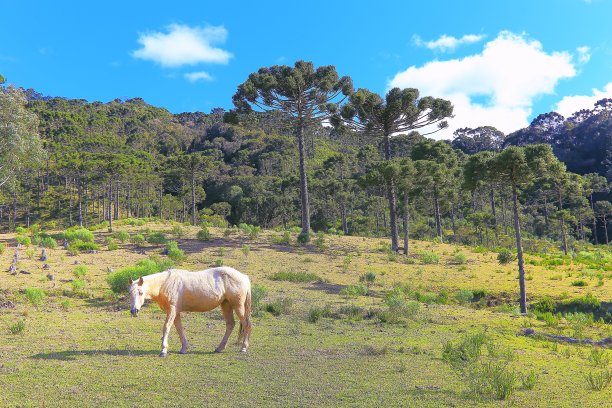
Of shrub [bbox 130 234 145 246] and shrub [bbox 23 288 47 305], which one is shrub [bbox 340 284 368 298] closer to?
shrub [bbox 23 288 47 305]

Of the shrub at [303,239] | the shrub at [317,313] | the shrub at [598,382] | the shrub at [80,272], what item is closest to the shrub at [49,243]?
the shrub at [80,272]

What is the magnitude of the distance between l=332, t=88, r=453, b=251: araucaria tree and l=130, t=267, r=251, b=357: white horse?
78.5ft

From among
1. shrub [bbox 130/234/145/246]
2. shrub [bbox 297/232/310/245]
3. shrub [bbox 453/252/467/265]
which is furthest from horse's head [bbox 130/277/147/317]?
shrub [bbox 453/252/467/265]

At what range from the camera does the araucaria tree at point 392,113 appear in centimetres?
3231

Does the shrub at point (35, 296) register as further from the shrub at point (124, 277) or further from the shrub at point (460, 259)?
the shrub at point (460, 259)

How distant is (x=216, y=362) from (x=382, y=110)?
28049 millimetres

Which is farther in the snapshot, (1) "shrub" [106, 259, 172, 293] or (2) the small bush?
(1) "shrub" [106, 259, 172, 293]

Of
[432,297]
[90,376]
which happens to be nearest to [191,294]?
[90,376]

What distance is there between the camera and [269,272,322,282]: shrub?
2012 cm

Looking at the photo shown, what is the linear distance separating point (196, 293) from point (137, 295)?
1075 millimetres

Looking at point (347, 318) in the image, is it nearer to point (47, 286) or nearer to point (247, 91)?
point (47, 286)

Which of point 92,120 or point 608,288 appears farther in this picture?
point 92,120

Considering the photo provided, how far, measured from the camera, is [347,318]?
13008mm

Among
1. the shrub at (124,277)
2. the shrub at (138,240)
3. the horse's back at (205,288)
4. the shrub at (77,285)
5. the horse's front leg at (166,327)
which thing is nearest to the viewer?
the horse's front leg at (166,327)
